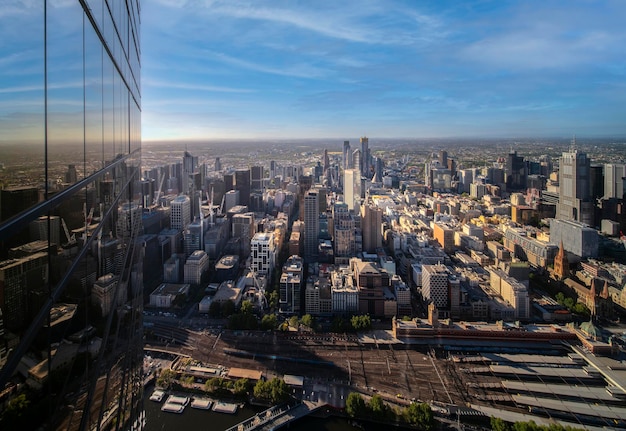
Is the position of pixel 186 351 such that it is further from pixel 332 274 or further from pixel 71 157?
pixel 71 157

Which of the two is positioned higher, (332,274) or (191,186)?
(191,186)

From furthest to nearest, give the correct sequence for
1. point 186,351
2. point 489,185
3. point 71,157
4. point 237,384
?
point 489,185 → point 186,351 → point 237,384 → point 71,157

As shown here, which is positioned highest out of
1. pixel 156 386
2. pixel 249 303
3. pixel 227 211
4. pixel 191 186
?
pixel 191 186

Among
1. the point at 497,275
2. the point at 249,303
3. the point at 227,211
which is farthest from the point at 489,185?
the point at 249,303

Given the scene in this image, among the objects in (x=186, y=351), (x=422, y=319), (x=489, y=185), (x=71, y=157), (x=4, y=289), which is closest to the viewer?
(x=4, y=289)

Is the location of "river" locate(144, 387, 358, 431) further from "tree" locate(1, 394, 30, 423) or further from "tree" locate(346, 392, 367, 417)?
"tree" locate(1, 394, 30, 423)

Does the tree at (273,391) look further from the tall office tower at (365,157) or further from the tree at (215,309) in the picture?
the tall office tower at (365,157)

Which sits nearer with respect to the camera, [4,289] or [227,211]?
[4,289]
